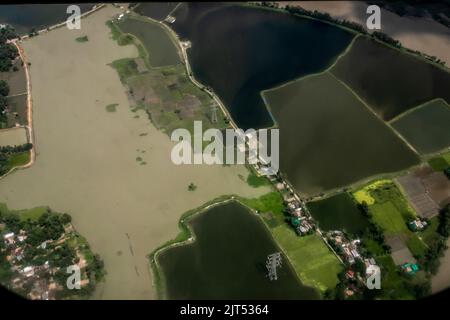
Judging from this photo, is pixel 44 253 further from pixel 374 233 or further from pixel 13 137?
pixel 374 233

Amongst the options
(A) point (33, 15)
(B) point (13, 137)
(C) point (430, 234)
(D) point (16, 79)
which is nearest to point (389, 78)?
(C) point (430, 234)

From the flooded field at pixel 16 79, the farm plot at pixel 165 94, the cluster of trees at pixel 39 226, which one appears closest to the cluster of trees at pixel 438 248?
the farm plot at pixel 165 94

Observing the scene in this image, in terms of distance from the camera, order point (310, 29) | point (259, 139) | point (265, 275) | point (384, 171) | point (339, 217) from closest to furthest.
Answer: point (265, 275)
point (339, 217)
point (384, 171)
point (259, 139)
point (310, 29)

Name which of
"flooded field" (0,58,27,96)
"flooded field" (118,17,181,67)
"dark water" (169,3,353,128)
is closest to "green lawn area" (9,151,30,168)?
"flooded field" (0,58,27,96)

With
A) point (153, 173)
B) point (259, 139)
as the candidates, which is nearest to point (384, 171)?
point (259, 139)
